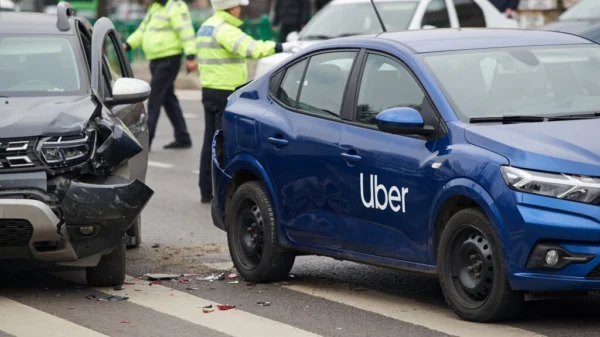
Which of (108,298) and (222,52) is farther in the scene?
(222,52)

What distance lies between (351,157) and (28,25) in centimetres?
292

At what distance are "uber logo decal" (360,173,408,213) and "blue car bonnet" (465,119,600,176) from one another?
0.58 m

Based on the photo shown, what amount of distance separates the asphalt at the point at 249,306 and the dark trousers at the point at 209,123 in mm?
2570

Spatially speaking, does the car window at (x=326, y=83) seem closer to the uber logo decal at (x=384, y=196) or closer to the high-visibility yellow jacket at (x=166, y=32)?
the uber logo decal at (x=384, y=196)

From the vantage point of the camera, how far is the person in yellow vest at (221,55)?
12.8m

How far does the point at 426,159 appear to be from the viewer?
7.56 meters

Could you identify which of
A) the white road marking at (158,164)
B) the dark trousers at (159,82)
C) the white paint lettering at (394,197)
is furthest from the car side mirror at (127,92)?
the dark trousers at (159,82)

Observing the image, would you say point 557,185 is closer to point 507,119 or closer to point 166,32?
point 507,119

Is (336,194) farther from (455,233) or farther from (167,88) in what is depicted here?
(167,88)

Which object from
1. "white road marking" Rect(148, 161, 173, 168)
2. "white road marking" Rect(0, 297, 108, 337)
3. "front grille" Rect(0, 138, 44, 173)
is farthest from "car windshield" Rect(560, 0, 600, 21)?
"white road marking" Rect(0, 297, 108, 337)

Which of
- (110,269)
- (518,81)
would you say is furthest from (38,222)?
(518,81)

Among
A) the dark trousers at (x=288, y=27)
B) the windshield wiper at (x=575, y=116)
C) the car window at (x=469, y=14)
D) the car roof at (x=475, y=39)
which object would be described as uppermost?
the car roof at (x=475, y=39)

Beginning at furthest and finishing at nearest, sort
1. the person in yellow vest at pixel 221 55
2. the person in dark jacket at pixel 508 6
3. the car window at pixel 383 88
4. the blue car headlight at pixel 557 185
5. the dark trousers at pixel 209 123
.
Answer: the person in dark jacket at pixel 508 6, the dark trousers at pixel 209 123, the person in yellow vest at pixel 221 55, the car window at pixel 383 88, the blue car headlight at pixel 557 185

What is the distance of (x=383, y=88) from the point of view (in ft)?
27.1
